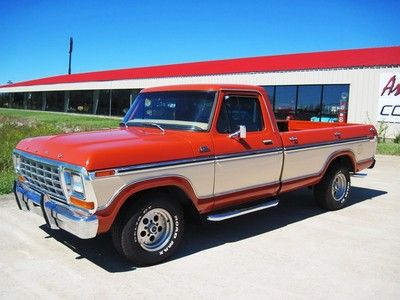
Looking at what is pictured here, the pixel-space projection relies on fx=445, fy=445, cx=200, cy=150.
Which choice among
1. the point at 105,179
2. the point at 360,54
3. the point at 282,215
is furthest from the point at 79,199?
the point at 360,54

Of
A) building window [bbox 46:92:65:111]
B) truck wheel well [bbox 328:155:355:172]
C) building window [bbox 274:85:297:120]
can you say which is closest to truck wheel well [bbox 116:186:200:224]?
truck wheel well [bbox 328:155:355:172]

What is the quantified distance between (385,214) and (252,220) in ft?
7.32

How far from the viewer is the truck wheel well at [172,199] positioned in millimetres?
4621

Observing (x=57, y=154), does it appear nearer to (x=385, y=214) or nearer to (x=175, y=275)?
(x=175, y=275)

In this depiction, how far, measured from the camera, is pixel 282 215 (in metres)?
7.01

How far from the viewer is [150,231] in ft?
15.9

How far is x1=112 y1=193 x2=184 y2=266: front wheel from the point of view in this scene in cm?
460

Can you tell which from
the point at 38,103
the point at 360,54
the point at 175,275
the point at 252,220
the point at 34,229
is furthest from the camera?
the point at 38,103

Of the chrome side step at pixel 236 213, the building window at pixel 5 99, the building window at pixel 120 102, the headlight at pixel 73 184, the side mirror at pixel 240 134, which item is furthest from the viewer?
the building window at pixel 5 99

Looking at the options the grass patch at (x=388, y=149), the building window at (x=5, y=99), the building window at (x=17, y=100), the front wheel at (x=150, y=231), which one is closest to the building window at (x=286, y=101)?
the grass patch at (x=388, y=149)

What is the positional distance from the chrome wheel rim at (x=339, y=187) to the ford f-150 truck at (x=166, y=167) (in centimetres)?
63

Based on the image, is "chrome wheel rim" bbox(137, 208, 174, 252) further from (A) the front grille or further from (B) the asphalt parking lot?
(A) the front grille

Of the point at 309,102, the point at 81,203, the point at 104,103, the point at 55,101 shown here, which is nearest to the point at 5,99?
the point at 55,101

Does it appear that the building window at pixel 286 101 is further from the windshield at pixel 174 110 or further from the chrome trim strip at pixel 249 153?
the windshield at pixel 174 110
